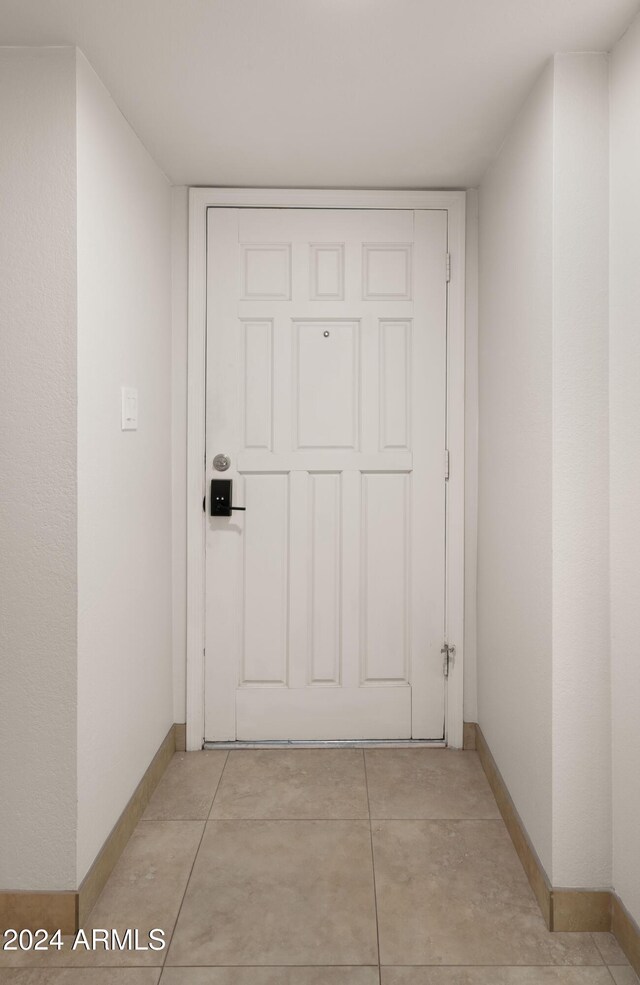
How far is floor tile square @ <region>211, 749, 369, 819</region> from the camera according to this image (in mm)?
2350

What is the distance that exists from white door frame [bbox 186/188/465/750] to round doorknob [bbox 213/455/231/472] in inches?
2.2

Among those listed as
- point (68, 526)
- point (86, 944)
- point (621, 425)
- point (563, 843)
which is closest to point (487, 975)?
point (563, 843)

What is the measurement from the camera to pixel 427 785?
2529 mm

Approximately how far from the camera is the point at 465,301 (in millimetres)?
2789

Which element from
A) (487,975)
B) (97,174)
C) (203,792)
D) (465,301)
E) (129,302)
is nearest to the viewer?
(487,975)

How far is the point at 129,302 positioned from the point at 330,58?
0.93m

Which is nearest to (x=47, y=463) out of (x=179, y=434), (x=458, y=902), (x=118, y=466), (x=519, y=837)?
(x=118, y=466)

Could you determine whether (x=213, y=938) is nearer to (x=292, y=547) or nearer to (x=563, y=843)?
(x=563, y=843)

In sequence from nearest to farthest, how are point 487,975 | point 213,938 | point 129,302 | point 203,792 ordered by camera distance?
point 487,975
point 213,938
point 129,302
point 203,792

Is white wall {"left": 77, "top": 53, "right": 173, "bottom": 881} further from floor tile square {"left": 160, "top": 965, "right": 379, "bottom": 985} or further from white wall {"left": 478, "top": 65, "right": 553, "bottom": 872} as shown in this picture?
white wall {"left": 478, "top": 65, "right": 553, "bottom": 872}

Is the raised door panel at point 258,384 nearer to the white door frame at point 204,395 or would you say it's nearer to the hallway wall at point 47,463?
the white door frame at point 204,395

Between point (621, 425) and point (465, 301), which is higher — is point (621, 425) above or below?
below

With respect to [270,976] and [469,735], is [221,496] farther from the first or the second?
[270,976]

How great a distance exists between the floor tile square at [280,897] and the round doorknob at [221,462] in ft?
4.28
